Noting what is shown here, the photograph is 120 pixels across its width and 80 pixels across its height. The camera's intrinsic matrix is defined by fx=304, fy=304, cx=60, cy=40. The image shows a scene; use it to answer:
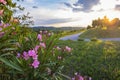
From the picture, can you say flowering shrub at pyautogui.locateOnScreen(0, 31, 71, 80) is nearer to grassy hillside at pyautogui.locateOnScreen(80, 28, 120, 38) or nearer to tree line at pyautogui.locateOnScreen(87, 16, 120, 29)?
grassy hillside at pyautogui.locateOnScreen(80, 28, 120, 38)

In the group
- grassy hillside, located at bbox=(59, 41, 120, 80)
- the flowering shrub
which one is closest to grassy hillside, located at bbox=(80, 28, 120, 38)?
grassy hillside, located at bbox=(59, 41, 120, 80)

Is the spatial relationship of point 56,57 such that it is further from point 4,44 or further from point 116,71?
point 116,71

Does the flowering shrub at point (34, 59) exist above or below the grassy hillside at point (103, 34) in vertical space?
above

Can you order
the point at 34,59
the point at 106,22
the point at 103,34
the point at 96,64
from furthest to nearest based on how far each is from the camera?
1. the point at 106,22
2. the point at 103,34
3. the point at 96,64
4. the point at 34,59

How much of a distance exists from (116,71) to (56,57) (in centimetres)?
703

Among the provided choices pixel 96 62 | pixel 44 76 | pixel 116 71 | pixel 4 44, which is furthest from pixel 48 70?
pixel 96 62

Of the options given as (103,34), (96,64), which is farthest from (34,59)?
(103,34)

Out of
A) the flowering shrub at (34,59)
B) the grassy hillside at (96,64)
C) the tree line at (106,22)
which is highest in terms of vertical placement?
the flowering shrub at (34,59)

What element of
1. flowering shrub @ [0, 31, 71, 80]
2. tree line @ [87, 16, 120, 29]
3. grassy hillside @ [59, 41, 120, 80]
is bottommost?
tree line @ [87, 16, 120, 29]

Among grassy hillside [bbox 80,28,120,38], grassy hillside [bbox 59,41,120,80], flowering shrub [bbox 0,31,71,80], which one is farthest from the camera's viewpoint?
grassy hillside [bbox 80,28,120,38]

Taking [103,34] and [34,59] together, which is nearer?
[34,59]

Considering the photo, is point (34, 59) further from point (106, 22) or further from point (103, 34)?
point (106, 22)

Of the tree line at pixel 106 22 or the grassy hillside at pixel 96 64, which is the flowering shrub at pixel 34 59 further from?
the tree line at pixel 106 22

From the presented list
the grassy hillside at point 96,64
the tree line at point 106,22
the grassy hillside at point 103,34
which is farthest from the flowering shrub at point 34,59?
the tree line at point 106,22
